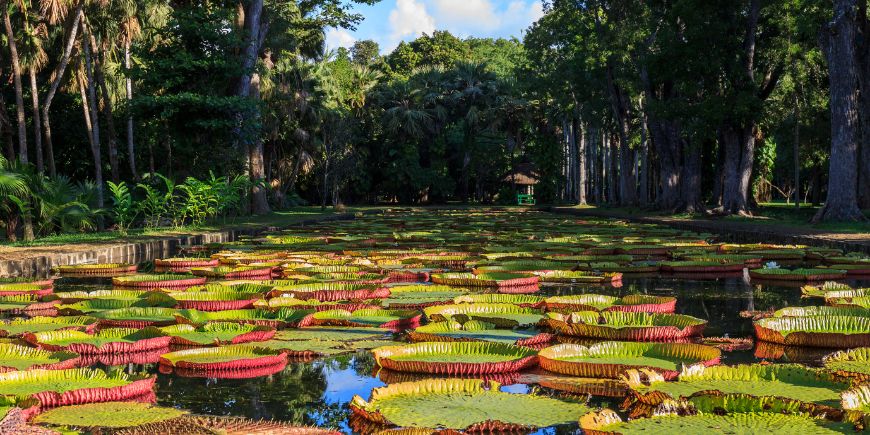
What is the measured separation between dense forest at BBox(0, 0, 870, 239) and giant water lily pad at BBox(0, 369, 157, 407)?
9.58 metres

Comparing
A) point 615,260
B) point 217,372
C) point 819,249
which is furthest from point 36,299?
point 819,249

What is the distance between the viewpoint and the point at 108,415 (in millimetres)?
3219

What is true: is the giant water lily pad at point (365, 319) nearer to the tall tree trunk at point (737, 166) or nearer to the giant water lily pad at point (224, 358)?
the giant water lily pad at point (224, 358)

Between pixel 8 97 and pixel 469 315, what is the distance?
29556 millimetres

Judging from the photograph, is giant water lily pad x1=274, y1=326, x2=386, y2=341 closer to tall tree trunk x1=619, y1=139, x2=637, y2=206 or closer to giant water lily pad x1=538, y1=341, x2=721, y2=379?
giant water lily pad x1=538, y1=341, x2=721, y2=379

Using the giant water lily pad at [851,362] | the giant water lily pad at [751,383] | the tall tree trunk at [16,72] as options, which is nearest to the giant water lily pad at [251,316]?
the giant water lily pad at [751,383]

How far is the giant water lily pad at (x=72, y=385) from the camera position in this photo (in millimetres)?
3424

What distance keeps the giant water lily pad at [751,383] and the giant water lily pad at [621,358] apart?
0.71 ft

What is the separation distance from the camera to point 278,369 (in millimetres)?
4383

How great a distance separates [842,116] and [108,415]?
723 inches

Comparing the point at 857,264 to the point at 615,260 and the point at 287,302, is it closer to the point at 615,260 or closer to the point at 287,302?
the point at 615,260


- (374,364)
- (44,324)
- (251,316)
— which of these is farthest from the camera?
(251,316)

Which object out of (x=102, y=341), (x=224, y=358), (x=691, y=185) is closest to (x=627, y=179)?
(x=691, y=185)

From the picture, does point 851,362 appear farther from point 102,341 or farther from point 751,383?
point 102,341
